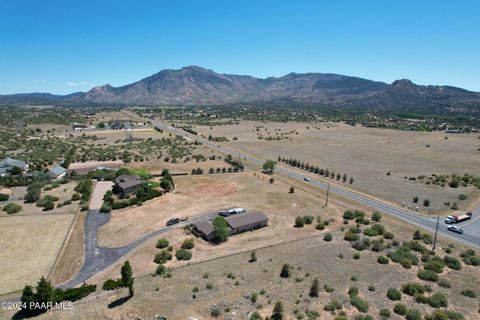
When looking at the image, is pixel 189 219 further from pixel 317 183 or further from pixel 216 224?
pixel 317 183

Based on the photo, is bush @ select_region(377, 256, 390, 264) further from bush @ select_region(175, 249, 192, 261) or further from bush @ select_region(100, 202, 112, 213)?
bush @ select_region(100, 202, 112, 213)

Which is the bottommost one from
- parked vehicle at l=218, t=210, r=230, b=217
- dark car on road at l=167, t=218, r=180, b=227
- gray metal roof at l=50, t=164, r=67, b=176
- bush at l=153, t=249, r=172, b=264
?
bush at l=153, t=249, r=172, b=264

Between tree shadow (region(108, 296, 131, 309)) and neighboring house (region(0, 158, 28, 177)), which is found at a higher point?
neighboring house (region(0, 158, 28, 177))

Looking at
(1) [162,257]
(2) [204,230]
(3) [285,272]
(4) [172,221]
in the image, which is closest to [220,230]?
(2) [204,230]

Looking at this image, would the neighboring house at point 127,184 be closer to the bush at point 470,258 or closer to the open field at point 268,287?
the open field at point 268,287

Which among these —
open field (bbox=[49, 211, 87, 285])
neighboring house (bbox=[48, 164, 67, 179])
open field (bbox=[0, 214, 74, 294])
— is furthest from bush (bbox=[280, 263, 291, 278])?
neighboring house (bbox=[48, 164, 67, 179])
